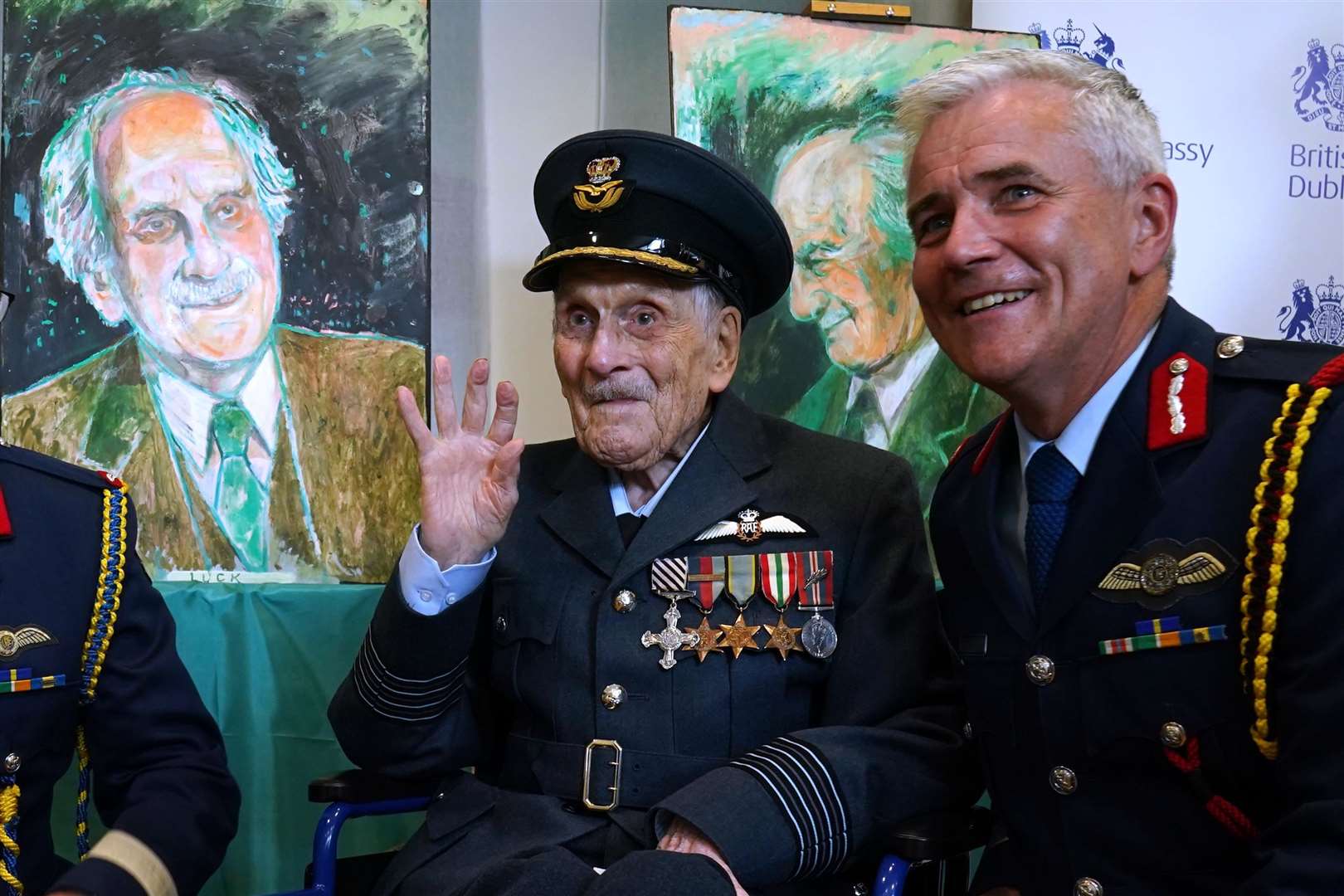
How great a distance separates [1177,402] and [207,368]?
6.94 feet

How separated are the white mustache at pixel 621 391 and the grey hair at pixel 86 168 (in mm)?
1285

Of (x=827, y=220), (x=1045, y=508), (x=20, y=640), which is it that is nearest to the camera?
(x=1045, y=508)

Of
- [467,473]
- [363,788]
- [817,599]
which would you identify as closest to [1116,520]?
[817,599]

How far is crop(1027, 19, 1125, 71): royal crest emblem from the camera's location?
10.6 feet

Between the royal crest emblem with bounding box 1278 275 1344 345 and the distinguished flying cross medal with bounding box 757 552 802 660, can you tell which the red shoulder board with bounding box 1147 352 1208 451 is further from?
the royal crest emblem with bounding box 1278 275 1344 345

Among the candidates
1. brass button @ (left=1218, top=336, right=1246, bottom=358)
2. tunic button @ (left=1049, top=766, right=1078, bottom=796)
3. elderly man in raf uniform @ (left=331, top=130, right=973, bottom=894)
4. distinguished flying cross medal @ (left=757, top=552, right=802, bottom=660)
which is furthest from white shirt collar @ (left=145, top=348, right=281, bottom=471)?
brass button @ (left=1218, top=336, right=1246, bottom=358)

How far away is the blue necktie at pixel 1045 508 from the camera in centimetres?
180

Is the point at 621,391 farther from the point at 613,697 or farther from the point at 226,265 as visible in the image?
the point at 226,265

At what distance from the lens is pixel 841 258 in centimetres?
304

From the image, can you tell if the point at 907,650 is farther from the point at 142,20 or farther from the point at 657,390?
the point at 142,20

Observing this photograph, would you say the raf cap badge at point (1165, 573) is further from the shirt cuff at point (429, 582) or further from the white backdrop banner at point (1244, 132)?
the white backdrop banner at point (1244, 132)

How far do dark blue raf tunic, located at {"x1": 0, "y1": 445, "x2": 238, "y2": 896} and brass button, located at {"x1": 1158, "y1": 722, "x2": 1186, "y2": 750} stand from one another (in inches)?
55.5

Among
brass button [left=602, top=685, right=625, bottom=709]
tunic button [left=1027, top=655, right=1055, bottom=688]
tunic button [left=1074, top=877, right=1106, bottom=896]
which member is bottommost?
tunic button [left=1074, top=877, right=1106, bottom=896]

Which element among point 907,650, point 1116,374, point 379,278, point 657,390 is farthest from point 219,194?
point 1116,374
